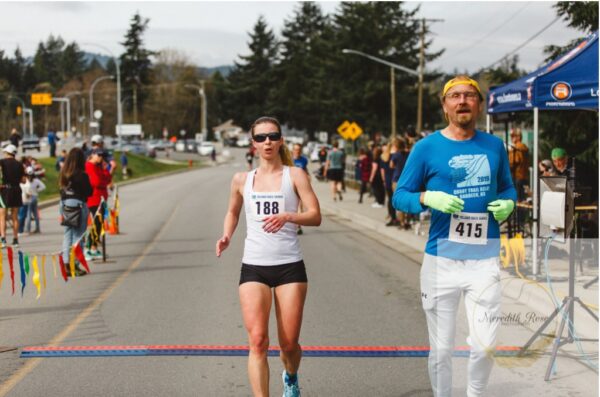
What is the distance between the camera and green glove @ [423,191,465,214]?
14.6 ft

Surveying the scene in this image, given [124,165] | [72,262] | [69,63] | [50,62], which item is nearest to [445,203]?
[72,262]

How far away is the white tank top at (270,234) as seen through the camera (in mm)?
5117

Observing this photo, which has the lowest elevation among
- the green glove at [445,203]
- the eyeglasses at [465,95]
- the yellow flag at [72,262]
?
the yellow flag at [72,262]

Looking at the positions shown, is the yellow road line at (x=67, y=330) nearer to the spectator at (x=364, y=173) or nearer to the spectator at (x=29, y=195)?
the spectator at (x=29, y=195)

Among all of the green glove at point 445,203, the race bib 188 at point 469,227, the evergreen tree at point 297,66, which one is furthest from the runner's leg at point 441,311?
the evergreen tree at point 297,66

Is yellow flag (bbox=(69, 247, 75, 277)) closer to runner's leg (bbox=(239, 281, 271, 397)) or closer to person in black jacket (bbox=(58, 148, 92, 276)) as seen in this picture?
person in black jacket (bbox=(58, 148, 92, 276))

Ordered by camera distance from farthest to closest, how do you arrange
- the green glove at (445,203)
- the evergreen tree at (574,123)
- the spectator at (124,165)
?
the spectator at (124,165), the evergreen tree at (574,123), the green glove at (445,203)

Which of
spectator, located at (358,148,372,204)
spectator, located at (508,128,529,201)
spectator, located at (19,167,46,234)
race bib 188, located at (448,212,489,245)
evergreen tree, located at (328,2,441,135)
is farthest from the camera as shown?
evergreen tree, located at (328,2,441,135)

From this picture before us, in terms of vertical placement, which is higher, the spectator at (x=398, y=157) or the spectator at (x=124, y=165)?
the spectator at (x=398, y=157)

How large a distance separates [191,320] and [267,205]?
375cm

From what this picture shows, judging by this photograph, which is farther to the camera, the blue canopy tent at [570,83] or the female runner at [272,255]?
the blue canopy tent at [570,83]

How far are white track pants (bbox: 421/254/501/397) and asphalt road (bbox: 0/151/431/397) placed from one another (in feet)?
4.03

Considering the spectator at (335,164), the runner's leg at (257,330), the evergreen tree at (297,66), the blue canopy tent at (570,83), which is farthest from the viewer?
the evergreen tree at (297,66)

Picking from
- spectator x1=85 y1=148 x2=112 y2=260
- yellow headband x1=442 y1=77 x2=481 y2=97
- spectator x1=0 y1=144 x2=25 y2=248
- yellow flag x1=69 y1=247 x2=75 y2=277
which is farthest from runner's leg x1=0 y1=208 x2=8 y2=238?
yellow headband x1=442 y1=77 x2=481 y2=97
